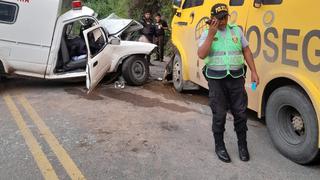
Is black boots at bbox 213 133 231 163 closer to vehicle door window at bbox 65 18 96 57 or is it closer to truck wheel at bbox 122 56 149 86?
truck wheel at bbox 122 56 149 86

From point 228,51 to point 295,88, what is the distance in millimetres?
873

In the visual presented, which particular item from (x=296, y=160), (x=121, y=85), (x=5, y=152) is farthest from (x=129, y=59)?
(x=296, y=160)

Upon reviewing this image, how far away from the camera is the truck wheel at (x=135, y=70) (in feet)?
34.2

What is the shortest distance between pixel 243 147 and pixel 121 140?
1648 millimetres

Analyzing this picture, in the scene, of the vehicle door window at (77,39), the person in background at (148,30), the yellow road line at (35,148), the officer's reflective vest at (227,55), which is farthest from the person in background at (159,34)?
the officer's reflective vest at (227,55)

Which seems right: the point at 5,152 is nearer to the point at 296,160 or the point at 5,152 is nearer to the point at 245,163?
the point at 245,163

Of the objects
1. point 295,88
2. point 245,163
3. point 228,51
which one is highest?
point 228,51

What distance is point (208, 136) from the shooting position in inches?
253

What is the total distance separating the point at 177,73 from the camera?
9492 millimetres

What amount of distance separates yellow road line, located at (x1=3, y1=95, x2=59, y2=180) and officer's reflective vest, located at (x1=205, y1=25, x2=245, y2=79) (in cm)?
208

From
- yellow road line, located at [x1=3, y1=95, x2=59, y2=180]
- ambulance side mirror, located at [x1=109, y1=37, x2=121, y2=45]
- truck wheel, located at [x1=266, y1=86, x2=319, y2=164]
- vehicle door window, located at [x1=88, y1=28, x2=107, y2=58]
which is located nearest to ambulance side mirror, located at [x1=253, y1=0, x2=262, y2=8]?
truck wheel, located at [x1=266, y1=86, x2=319, y2=164]

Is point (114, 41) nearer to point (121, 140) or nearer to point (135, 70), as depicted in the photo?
point (135, 70)

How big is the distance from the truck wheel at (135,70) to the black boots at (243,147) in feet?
17.3

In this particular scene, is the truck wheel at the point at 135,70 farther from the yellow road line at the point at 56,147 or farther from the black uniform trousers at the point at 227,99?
the black uniform trousers at the point at 227,99
